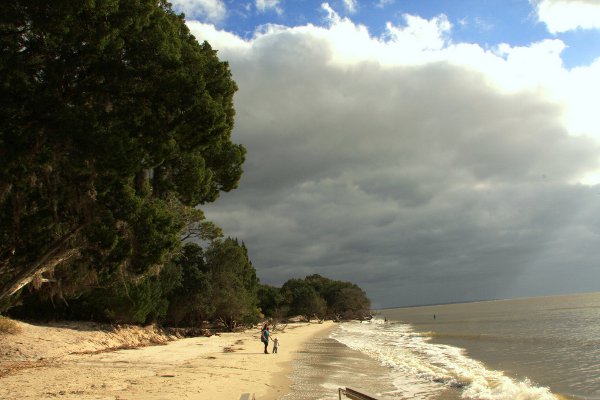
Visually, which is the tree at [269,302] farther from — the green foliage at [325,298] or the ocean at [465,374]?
the ocean at [465,374]

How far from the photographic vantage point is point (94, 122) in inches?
412

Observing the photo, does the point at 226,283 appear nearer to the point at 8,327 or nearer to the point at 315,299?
the point at 8,327

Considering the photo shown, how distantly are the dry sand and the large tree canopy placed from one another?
3.41 m

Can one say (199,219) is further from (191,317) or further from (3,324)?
(191,317)

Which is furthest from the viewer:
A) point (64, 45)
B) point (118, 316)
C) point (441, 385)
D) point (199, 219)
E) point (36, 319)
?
point (118, 316)

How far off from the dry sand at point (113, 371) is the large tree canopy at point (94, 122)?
3.41 meters

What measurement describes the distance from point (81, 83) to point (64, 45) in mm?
1109

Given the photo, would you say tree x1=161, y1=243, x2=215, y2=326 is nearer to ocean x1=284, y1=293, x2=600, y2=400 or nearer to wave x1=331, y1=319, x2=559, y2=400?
ocean x1=284, y1=293, x2=600, y2=400

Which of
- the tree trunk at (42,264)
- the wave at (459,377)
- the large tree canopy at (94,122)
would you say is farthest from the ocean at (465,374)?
the tree trunk at (42,264)

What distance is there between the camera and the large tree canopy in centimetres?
1003

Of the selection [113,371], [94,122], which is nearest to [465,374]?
[113,371]

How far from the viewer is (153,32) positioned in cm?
1119

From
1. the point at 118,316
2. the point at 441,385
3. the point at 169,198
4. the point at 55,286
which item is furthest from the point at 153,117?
the point at 118,316

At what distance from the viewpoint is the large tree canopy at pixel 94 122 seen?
32.9 feet
